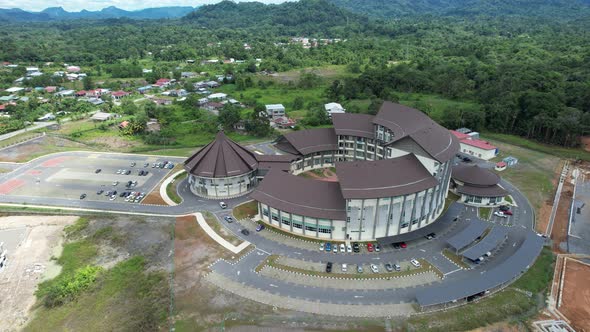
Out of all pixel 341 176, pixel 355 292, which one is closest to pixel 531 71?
pixel 341 176

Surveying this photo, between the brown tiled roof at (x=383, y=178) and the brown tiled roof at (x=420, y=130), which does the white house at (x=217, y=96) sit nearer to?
the brown tiled roof at (x=420, y=130)

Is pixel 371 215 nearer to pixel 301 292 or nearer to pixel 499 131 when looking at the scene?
pixel 301 292

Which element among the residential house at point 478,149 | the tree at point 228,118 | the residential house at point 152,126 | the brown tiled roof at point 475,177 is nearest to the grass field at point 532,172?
the residential house at point 478,149

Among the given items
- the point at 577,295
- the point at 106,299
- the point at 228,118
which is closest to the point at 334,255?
the point at 106,299

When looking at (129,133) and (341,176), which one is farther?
(129,133)

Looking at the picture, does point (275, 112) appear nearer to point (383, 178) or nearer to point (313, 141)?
point (313, 141)

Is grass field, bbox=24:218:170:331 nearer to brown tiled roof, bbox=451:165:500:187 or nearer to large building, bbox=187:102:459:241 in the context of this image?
large building, bbox=187:102:459:241
